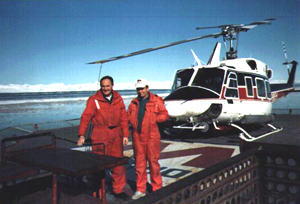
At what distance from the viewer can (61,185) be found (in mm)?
3771

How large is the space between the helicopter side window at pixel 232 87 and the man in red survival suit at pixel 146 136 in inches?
214

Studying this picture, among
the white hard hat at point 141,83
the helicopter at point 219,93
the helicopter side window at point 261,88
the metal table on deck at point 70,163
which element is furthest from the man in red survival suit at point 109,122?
the helicopter side window at point 261,88

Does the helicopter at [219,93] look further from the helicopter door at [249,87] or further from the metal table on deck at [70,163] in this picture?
the metal table on deck at [70,163]

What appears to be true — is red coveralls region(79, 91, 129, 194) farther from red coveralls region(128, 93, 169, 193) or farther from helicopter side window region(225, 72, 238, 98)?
helicopter side window region(225, 72, 238, 98)

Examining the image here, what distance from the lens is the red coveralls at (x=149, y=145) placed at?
13.0ft

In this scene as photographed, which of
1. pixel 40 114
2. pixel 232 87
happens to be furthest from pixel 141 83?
pixel 40 114

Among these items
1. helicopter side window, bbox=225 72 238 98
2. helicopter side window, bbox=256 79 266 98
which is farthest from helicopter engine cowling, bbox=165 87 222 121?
helicopter side window, bbox=256 79 266 98

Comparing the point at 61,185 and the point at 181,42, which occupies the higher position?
the point at 181,42

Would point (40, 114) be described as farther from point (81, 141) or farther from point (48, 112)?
point (81, 141)

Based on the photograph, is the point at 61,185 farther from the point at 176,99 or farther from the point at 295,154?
the point at 176,99

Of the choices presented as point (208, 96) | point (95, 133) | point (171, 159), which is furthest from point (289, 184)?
point (208, 96)

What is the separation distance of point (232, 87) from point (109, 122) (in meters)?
6.40

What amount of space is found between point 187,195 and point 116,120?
2719 mm

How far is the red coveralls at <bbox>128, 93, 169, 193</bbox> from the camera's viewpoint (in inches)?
156
